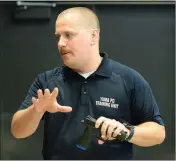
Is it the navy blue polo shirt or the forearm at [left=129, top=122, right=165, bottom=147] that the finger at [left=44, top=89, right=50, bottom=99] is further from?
the forearm at [left=129, top=122, right=165, bottom=147]

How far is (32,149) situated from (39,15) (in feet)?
2.91

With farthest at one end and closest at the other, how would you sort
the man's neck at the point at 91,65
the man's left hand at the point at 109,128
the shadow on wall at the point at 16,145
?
the shadow on wall at the point at 16,145, the man's neck at the point at 91,65, the man's left hand at the point at 109,128

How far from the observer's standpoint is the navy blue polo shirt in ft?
3.73

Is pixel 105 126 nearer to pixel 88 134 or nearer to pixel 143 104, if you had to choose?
pixel 88 134

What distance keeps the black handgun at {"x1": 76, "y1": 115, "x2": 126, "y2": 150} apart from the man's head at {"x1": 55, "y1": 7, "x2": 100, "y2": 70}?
0.22 metres

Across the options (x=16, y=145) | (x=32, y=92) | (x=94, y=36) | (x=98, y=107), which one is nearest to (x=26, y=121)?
(x=32, y=92)

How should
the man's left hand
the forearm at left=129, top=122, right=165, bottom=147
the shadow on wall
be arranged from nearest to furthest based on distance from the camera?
the man's left hand < the forearm at left=129, top=122, right=165, bottom=147 < the shadow on wall

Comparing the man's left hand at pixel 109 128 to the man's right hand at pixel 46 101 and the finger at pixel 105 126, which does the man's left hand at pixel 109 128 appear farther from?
the man's right hand at pixel 46 101

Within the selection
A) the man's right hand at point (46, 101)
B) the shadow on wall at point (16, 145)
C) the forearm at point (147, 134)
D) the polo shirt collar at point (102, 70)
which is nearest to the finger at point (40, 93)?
the man's right hand at point (46, 101)

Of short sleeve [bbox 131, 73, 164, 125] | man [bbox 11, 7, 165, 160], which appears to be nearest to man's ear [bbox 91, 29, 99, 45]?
man [bbox 11, 7, 165, 160]

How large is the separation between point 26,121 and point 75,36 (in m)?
0.35

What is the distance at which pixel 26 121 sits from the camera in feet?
3.54

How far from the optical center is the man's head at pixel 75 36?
1108 mm

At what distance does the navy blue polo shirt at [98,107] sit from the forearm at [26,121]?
68mm
